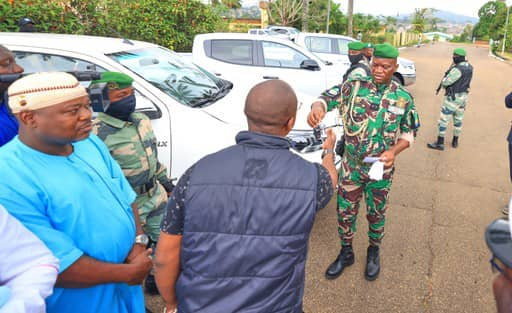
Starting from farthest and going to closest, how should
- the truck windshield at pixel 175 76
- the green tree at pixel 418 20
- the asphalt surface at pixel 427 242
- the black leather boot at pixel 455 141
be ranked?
1. the green tree at pixel 418 20
2. the black leather boot at pixel 455 141
3. the truck windshield at pixel 175 76
4. the asphalt surface at pixel 427 242

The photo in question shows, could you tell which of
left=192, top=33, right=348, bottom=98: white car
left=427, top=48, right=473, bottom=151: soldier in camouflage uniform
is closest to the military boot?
left=427, top=48, right=473, bottom=151: soldier in camouflage uniform

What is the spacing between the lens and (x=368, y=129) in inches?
104

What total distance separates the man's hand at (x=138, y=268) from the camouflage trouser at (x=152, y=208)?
0.67 meters

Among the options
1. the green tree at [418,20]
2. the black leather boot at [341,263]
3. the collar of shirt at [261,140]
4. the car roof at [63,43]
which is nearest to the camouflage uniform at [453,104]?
the black leather boot at [341,263]

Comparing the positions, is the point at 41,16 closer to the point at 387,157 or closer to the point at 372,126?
the point at 372,126

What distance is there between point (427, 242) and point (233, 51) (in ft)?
17.7

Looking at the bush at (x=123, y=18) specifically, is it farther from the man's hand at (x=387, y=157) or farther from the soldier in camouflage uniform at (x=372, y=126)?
the man's hand at (x=387, y=157)

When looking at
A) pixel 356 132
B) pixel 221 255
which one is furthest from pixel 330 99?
pixel 221 255

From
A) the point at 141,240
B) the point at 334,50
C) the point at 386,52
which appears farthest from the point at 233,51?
the point at 141,240

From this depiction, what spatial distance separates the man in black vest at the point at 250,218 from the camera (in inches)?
49.7

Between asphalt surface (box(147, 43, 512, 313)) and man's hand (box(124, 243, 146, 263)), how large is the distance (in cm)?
107

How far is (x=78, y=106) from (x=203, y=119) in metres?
1.53

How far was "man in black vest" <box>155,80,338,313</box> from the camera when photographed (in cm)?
126

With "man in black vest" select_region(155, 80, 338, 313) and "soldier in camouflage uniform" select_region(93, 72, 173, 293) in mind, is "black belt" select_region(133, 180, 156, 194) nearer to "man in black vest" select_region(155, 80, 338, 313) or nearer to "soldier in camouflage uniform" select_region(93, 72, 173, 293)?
"soldier in camouflage uniform" select_region(93, 72, 173, 293)
